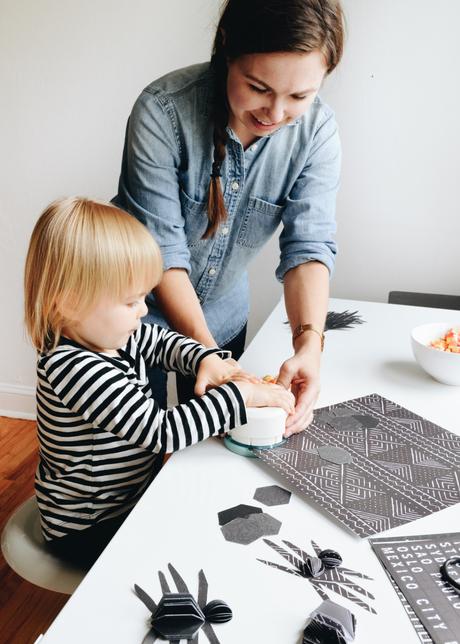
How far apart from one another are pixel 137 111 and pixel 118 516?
2.43 ft

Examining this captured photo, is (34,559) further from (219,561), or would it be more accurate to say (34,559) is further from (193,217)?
(193,217)

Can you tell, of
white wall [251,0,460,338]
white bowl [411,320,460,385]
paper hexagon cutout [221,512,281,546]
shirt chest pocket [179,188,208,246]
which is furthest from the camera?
white wall [251,0,460,338]

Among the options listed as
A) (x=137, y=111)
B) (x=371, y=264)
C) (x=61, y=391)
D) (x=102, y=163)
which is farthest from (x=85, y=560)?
(x=102, y=163)

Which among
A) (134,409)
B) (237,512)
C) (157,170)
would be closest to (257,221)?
(157,170)

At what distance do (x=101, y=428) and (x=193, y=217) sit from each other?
19.6 inches

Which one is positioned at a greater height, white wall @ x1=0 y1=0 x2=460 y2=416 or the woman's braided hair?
the woman's braided hair

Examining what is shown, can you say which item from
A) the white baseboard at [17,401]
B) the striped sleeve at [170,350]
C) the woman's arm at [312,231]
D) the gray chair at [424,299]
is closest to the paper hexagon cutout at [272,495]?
the striped sleeve at [170,350]

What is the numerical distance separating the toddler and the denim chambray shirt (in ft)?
0.70

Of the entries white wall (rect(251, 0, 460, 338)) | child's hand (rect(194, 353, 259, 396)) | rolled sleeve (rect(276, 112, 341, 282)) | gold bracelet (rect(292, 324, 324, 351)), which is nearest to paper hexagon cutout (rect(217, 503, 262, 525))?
child's hand (rect(194, 353, 259, 396))

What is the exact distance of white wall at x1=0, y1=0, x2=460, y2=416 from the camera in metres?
1.76

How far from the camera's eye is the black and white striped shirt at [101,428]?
34.0 inches

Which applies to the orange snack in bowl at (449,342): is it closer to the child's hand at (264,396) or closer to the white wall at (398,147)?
the child's hand at (264,396)

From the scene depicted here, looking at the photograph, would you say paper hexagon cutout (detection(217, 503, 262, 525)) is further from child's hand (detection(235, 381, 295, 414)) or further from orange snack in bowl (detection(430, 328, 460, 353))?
orange snack in bowl (detection(430, 328, 460, 353))

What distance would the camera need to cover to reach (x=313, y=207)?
125 cm
